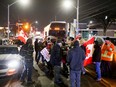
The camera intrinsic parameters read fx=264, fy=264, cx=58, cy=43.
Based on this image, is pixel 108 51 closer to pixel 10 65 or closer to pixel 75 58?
pixel 75 58

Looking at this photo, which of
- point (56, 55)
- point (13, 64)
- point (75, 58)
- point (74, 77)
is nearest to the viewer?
point (75, 58)

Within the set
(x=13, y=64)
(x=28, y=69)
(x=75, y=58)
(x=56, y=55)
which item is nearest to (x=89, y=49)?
(x=56, y=55)

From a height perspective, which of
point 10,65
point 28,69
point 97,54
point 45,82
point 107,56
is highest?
point 97,54

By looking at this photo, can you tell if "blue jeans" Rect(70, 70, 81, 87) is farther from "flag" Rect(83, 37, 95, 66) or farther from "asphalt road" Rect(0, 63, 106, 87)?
"flag" Rect(83, 37, 95, 66)

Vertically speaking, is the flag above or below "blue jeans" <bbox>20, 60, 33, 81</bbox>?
above

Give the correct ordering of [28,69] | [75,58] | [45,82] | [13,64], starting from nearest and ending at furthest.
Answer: [75,58] → [13,64] → [28,69] → [45,82]

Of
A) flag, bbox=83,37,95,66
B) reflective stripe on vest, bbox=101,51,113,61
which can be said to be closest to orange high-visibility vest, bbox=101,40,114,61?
reflective stripe on vest, bbox=101,51,113,61

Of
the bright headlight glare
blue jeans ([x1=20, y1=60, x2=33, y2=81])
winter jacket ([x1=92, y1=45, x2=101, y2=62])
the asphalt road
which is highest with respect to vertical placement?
winter jacket ([x1=92, y1=45, x2=101, y2=62])

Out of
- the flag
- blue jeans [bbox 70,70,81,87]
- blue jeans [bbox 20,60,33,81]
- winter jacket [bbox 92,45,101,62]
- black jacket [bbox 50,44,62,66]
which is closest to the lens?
blue jeans [bbox 70,70,81,87]

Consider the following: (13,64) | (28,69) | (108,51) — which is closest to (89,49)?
(108,51)

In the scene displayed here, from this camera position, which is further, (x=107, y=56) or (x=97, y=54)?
(x=107, y=56)

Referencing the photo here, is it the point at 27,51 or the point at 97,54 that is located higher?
the point at 27,51

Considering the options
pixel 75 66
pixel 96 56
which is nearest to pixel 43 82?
pixel 96 56

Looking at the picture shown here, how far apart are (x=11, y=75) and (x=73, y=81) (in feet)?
8.34
